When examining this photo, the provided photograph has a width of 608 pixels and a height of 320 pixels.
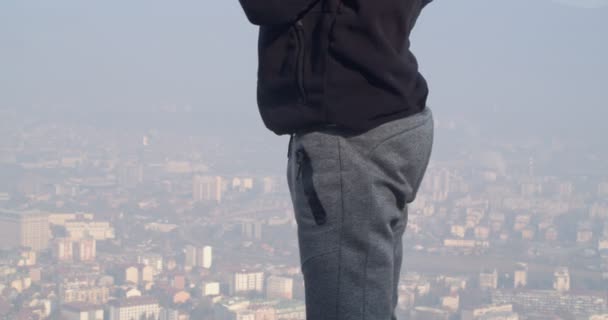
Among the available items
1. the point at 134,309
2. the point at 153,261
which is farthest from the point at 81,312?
the point at 153,261

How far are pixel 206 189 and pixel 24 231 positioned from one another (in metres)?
3.40

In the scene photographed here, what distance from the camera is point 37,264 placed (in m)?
5.61

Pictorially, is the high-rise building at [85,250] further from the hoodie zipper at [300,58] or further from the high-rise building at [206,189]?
the hoodie zipper at [300,58]

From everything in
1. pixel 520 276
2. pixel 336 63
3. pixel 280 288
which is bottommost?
pixel 520 276

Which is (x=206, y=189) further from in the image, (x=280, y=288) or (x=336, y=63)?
(x=336, y=63)

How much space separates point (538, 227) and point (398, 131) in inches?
305

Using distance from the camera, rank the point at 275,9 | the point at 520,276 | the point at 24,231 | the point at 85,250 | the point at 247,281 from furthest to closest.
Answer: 1. the point at 85,250
2. the point at 24,231
3. the point at 520,276
4. the point at 247,281
5. the point at 275,9

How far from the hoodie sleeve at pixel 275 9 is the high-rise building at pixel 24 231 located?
5.21 meters

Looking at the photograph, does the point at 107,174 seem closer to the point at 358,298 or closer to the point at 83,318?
the point at 83,318

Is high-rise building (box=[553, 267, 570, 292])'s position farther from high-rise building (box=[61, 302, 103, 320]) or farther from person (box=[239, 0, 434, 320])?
person (box=[239, 0, 434, 320])

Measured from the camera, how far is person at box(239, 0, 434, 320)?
900 millimetres

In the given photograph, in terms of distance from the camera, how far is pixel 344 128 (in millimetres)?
908

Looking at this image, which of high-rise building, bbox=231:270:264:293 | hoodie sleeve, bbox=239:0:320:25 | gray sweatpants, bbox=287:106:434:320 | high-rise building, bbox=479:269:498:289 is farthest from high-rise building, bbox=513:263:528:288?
hoodie sleeve, bbox=239:0:320:25

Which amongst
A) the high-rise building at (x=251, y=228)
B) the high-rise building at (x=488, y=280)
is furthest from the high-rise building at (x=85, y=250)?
the high-rise building at (x=488, y=280)
